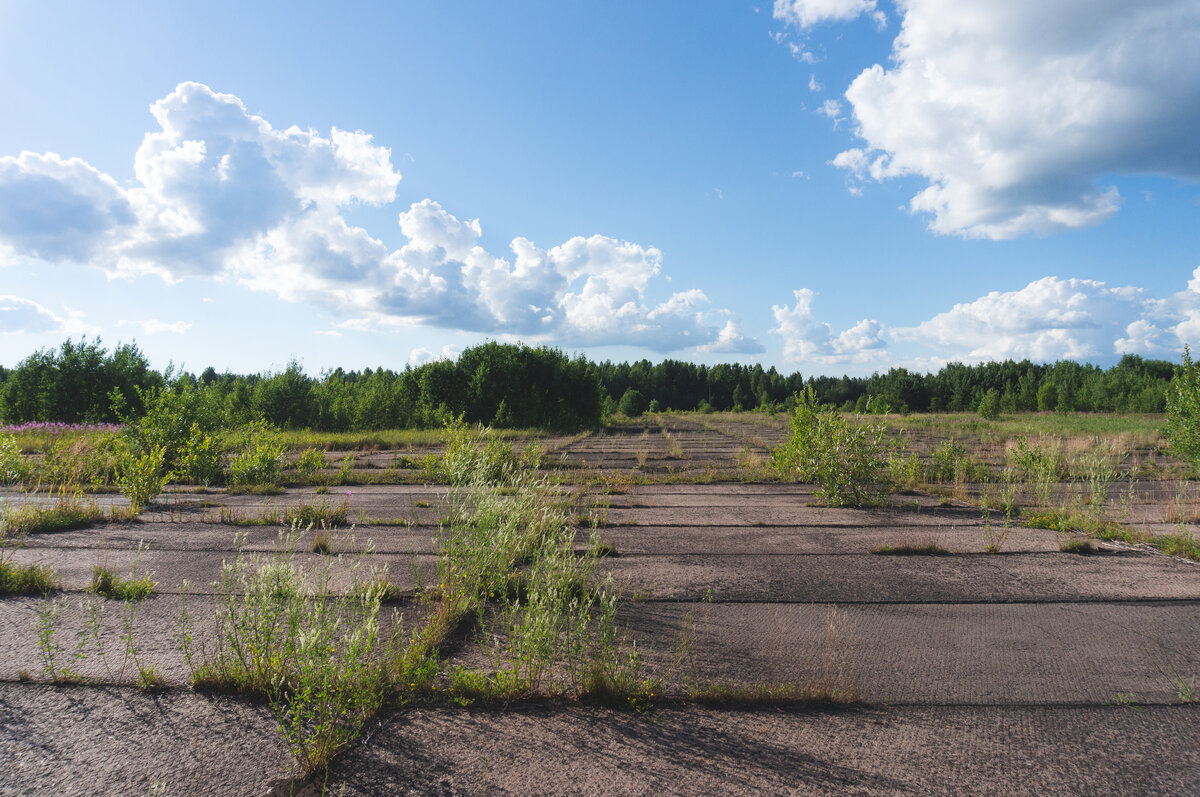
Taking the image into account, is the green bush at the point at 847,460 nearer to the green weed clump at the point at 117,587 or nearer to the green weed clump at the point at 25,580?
the green weed clump at the point at 117,587

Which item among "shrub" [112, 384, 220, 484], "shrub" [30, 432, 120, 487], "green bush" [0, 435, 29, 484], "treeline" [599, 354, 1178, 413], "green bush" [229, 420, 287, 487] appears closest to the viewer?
"green bush" [0, 435, 29, 484]

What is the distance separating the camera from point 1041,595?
17.5 feet

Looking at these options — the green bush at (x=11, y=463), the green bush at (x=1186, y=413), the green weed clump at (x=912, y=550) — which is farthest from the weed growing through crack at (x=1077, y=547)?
the green bush at (x=11, y=463)

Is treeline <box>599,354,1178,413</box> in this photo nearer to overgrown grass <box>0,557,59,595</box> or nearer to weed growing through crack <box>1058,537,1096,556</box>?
weed growing through crack <box>1058,537,1096,556</box>

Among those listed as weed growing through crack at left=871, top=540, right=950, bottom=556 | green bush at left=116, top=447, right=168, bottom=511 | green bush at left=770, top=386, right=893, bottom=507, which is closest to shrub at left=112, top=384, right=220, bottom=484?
green bush at left=116, top=447, right=168, bottom=511

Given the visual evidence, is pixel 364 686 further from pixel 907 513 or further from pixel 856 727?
pixel 907 513

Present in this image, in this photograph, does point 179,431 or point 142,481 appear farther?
point 179,431

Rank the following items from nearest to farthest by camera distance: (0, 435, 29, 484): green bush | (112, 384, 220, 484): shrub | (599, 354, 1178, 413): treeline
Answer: (0, 435, 29, 484): green bush < (112, 384, 220, 484): shrub < (599, 354, 1178, 413): treeline

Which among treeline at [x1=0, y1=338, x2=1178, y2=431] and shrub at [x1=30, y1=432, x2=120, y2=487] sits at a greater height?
treeline at [x1=0, y1=338, x2=1178, y2=431]

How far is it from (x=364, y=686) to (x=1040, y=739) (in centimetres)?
357

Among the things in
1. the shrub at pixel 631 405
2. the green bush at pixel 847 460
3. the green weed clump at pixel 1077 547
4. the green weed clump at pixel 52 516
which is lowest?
the green weed clump at pixel 52 516

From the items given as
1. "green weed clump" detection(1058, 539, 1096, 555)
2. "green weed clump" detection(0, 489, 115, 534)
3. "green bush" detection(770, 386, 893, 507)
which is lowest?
"green weed clump" detection(0, 489, 115, 534)

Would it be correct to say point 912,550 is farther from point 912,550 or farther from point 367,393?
point 367,393

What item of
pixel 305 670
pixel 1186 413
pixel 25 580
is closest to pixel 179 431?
pixel 25 580
